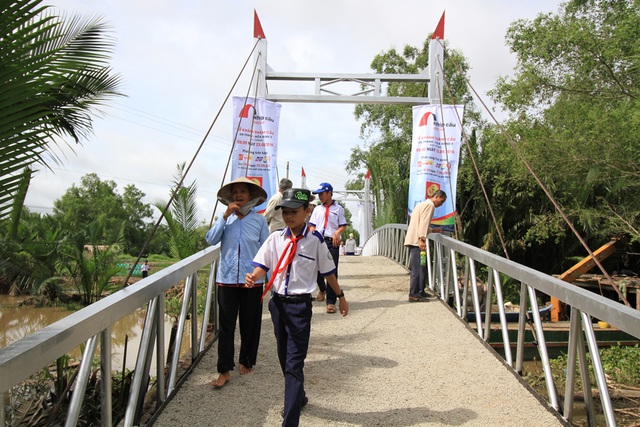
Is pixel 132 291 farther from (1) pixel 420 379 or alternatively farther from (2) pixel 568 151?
(2) pixel 568 151

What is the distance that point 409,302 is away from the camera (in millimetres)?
8523

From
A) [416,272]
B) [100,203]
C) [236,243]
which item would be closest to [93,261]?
[416,272]

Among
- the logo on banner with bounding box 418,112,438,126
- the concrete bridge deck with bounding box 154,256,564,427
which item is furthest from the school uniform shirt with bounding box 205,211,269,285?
the logo on banner with bounding box 418,112,438,126

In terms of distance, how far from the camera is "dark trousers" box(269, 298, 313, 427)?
12.2 feet

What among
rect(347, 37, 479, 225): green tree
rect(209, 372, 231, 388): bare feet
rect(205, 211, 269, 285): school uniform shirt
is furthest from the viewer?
rect(347, 37, 479, 225): green tree

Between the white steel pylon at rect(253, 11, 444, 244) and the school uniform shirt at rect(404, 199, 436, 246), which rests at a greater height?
the white steel pylon at rect(253, 11, 444, 244)

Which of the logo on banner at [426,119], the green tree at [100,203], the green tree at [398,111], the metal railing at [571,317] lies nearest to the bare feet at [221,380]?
the metal railing at [571,317]

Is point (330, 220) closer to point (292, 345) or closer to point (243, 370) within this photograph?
point (243, 370)

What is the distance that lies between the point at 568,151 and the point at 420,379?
903cm

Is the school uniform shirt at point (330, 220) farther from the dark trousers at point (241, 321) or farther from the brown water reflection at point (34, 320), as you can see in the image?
the brown water reflection at point (34, 320)

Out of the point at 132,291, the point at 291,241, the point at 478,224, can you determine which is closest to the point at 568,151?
the point at 478,224

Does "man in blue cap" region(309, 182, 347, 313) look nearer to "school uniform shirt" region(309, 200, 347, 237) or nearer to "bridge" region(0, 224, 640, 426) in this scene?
"school uniform shirt" region(309, 200, 347, 237)

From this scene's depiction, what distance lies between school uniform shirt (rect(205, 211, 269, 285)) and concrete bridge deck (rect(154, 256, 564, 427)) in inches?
36.0

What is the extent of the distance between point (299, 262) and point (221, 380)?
1.40 metres
